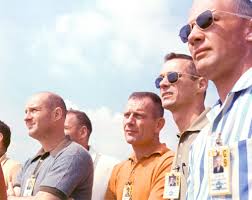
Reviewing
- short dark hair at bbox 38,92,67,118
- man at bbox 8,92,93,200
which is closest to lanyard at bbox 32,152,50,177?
man at bbox 8,92,93,200

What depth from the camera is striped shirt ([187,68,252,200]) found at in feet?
6.30

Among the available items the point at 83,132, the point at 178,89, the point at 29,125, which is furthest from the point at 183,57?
the point at 83,132

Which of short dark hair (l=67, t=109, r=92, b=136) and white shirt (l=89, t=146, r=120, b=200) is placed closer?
white shirt (l=89, t=146, r=120, b=200)

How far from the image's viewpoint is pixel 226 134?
80.3 inches

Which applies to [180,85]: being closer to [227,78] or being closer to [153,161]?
[153,161]

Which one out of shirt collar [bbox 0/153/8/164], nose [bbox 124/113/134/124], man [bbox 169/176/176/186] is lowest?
man [bbox 169/176/176/186]

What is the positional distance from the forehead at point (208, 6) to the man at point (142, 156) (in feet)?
6.01

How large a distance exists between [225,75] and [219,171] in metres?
0.52

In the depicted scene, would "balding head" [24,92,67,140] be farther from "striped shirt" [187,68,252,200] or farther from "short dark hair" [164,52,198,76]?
"striped shirt" [187,68,252,200]

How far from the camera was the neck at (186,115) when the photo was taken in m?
4.31

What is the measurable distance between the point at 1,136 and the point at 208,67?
13.9ft

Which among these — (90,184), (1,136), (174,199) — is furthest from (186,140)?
(1,136)

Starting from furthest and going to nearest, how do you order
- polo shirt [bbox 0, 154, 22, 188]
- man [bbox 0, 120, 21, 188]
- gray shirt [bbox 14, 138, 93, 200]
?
1. man [bbox 0, 120, 21, 188]
2. polo shirt [bbox 0, 154, 22, 188]
3. gray shirt [bbox 14, 138, 93, 200]

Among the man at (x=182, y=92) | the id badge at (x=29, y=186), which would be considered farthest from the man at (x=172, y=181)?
the id badge at (x=29, y=186)
